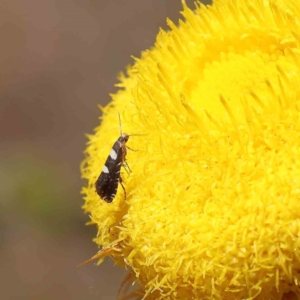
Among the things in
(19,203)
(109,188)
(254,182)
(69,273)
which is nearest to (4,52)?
(19,203)

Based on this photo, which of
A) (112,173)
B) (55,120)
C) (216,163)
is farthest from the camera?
(55,120)

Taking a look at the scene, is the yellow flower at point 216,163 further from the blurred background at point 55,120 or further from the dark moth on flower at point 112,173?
the blurred background at point 55,120

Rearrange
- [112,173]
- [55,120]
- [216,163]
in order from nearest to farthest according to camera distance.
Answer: [216,163], [112,173], [55,120]

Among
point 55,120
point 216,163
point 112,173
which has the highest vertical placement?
point 55,120

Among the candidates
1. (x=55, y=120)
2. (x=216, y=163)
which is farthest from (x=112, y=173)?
(x=55, y=120)

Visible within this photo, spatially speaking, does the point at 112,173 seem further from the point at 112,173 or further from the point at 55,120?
the point at 55,120

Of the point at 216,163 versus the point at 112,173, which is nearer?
the point at 216,163

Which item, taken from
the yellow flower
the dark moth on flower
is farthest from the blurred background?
the dark moth on flower
